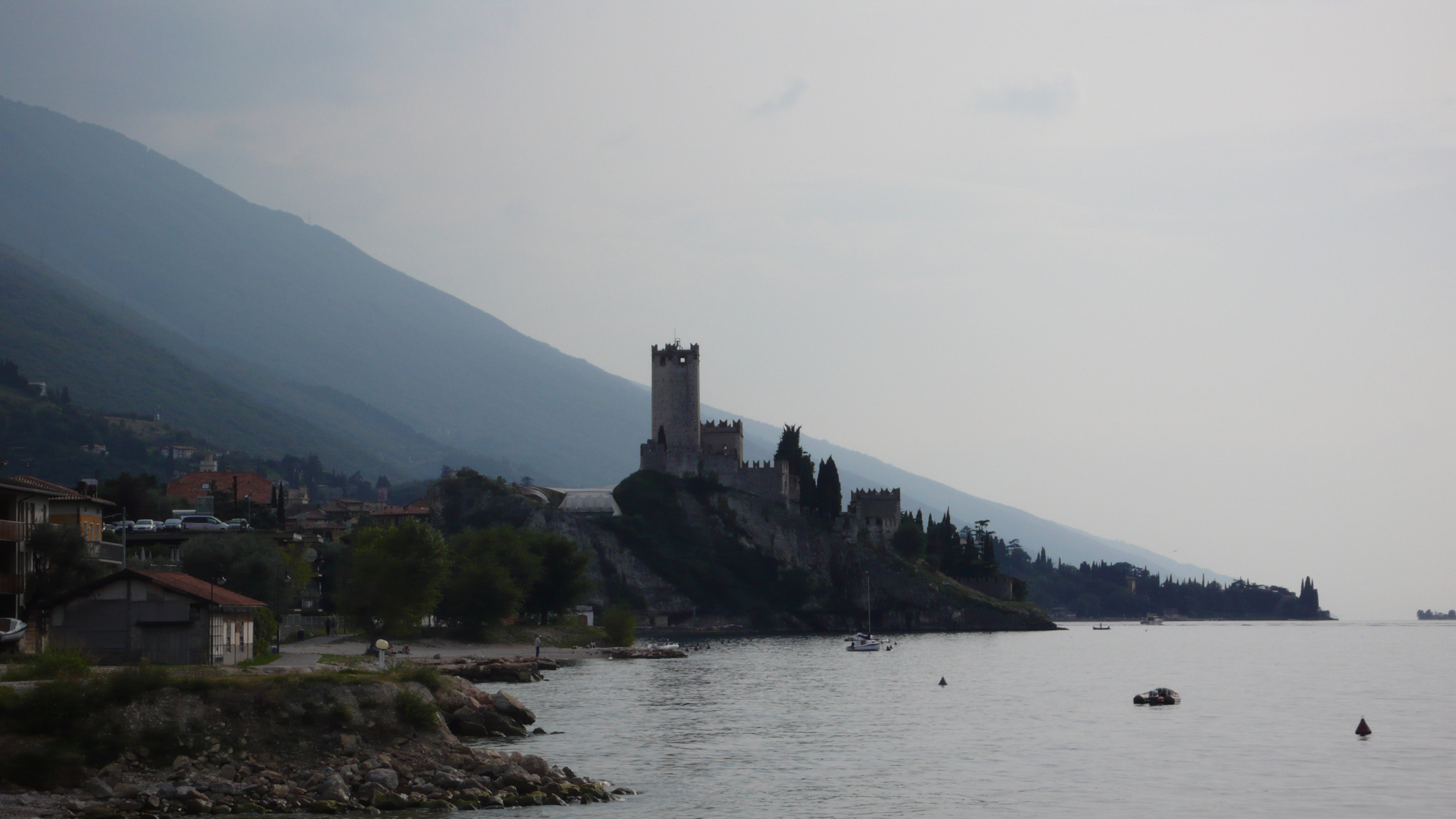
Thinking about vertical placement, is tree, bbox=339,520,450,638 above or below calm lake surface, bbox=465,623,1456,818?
above

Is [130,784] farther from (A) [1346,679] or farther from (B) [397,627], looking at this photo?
(A) [1346,679]

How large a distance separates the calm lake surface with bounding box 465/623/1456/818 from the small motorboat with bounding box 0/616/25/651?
22.6 meters

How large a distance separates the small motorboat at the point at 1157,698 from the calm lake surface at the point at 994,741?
95cm

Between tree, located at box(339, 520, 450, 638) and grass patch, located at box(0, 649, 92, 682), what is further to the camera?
tree, located at box(339, 520, 450, 638)

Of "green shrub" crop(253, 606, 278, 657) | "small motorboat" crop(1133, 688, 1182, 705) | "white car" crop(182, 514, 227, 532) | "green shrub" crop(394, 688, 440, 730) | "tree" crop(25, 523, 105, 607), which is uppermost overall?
"white car" crop(182, 514, 227, 532)

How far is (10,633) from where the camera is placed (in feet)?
185

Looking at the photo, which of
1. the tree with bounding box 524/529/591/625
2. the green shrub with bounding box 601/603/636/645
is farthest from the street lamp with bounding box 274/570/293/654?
the green shrub with bounding box 601/603/636/645

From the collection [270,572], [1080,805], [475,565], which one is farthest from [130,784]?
[475,565]

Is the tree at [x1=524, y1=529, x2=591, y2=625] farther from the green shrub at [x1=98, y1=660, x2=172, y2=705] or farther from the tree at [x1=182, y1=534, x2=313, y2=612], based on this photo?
the green shrub at [x1=98, y1=660, x2=172, y2=705]

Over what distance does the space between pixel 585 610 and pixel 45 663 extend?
438ft

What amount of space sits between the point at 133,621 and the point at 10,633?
15.8 feet

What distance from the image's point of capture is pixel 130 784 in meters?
36.4

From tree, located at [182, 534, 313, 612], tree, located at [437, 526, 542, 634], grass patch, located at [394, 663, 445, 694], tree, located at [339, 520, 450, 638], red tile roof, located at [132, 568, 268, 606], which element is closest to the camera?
grass patch, located at [394, 663, 445, 694]

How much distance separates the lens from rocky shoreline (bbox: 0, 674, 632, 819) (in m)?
35.9
